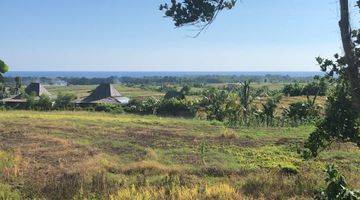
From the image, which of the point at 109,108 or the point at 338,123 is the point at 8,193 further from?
the point at 109,108

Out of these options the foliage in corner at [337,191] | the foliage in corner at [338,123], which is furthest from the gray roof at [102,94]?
the foliage in corner at [337,191]

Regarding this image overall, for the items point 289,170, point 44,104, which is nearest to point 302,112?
point 44,104

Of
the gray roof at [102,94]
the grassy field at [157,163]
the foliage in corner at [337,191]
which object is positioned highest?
the foliage in corner at [337,191]

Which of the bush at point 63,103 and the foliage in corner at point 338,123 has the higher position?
the foliage in corner at point 338,123

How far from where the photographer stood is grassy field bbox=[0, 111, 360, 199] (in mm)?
14391

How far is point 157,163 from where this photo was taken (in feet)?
63.7

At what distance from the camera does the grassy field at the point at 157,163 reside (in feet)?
47.2

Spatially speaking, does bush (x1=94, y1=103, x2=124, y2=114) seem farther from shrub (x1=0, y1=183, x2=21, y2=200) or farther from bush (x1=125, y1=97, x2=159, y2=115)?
shrub (x1=0, y1=183, x2=21, y2=200)

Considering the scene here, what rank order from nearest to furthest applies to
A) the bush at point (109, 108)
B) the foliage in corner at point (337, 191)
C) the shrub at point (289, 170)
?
the foliage in corner at point (337, 191), the shrub at point (289, 170), the bush at point (109, 108)

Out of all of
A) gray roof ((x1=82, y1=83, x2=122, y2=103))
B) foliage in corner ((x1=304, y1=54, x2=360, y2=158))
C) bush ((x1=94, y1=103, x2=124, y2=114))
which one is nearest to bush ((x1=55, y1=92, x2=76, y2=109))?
bush ((x1=94, y1=103, x2=124, y2=114))

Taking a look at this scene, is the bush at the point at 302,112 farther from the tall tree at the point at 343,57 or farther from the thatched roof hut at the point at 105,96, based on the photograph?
the tall tree at the point at 343,57

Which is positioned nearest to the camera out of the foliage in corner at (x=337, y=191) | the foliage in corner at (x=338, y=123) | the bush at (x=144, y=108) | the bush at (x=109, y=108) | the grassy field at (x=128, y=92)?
the foliage in corner at (x=337, y=191)

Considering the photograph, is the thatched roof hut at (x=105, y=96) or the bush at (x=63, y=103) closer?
the bush at (x=63, y=103)

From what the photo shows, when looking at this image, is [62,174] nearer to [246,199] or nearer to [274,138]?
[246,199]
